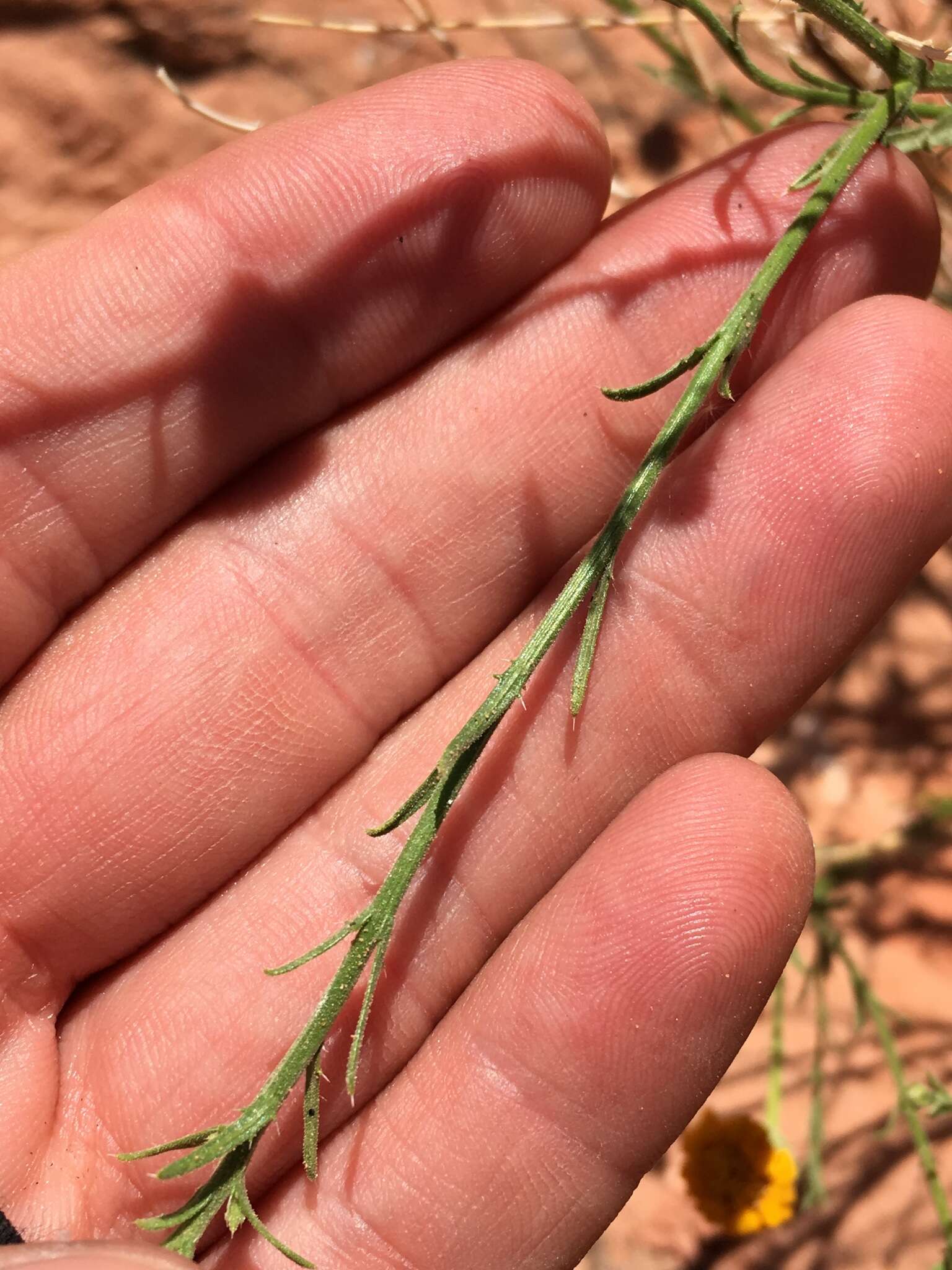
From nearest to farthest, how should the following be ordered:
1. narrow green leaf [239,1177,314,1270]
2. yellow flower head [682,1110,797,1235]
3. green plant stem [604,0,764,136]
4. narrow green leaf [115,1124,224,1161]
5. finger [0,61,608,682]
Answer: narrow green leaf [239,1177,314,1270] < narrow green leaf [115,1124,224,1161] < finger [0,61,608,682] < green plant stem [604,0,764,136] < yellow flower head [682,1110,797,1235]

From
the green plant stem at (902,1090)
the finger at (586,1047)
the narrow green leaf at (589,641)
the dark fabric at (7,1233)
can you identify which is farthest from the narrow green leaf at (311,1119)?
the green plant stem at (902,1090)

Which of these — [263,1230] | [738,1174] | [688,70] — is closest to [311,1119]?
[263,1230]

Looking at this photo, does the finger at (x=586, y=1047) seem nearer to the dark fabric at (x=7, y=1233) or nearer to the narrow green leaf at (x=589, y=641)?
the narrow green leaf at (x=589, y=641)

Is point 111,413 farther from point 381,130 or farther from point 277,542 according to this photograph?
point 381,130

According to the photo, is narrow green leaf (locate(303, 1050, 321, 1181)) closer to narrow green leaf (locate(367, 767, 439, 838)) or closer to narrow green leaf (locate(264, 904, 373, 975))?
narrow green leaf (locate(264, 904, 373, 975))

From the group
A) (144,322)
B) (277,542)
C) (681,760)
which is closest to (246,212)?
(144,322)

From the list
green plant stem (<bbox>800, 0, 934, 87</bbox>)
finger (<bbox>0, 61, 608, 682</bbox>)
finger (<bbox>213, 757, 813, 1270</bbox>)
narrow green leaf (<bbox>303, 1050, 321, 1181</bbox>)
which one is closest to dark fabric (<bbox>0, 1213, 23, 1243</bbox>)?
finger (<bbox>213, 757, 813, 1270</bbox>)

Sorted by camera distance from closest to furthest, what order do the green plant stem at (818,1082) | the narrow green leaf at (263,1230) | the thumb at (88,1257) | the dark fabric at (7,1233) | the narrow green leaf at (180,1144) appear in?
1. the thumb at (88,1257)
2. the narrow green leaf at (263,1230)
3. the narrow green leaf at (180,1144)
4. the dark fabric at (7,1233)
5. the green plant stem at (818,1082)
